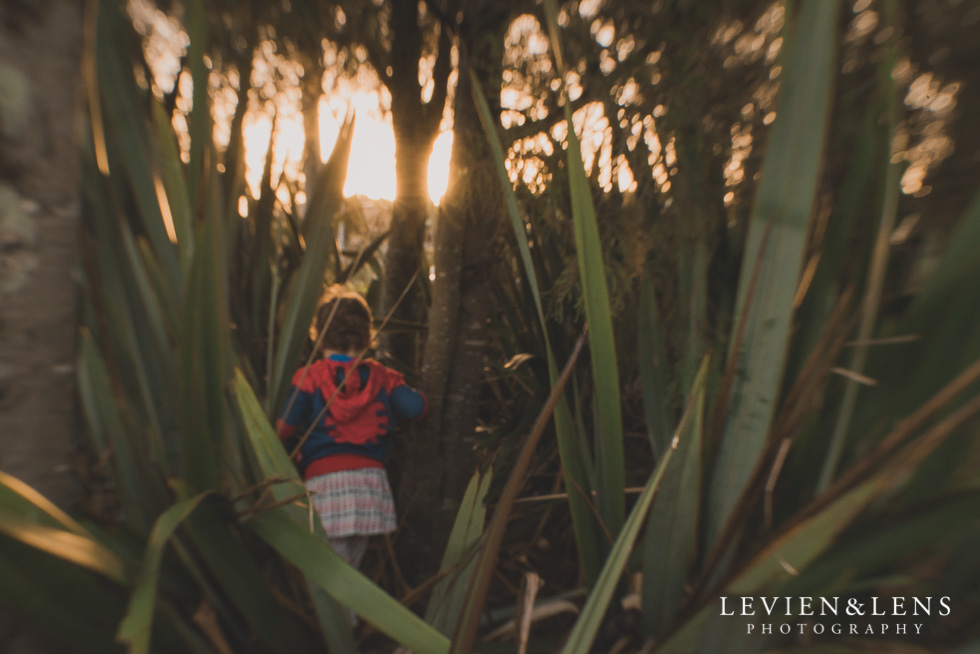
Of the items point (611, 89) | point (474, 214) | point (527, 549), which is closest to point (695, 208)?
point (611, 89)

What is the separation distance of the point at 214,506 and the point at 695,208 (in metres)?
0.68

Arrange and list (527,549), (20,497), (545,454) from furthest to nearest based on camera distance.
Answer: (545,454)
(527,549)
(20,497)

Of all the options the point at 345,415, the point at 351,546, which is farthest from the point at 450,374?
the point at 351,546

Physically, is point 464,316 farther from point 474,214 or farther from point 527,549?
point 527,549

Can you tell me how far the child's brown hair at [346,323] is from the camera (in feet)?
3.98

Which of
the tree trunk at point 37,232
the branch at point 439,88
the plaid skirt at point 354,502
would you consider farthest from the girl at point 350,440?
the tree trunk at point 37,232

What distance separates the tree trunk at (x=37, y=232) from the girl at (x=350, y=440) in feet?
2.37

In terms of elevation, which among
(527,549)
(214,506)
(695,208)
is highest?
(695,208)

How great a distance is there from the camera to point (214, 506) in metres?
0.49

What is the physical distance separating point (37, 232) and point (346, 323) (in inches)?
35.8

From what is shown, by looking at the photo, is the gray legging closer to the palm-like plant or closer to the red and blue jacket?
the red and blue jacket

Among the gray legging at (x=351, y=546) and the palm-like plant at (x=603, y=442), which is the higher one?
the palm-like plant at (x=603, y=442)

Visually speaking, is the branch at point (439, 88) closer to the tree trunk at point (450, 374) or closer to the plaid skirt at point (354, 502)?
the tree trunk at point (450, 374)

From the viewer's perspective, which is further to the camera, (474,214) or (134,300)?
(474,214)
